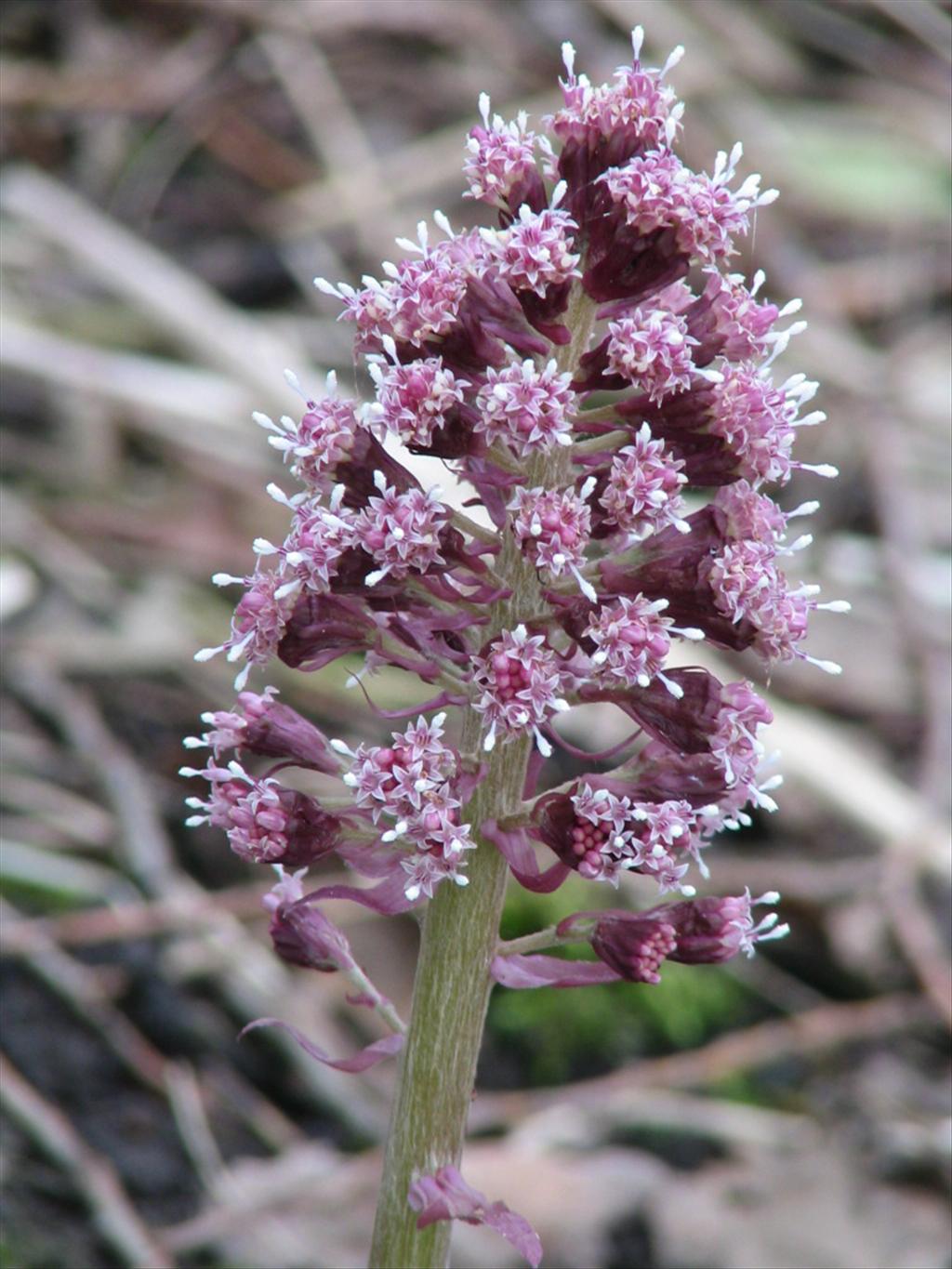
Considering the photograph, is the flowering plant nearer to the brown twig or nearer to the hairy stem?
the hairy stem

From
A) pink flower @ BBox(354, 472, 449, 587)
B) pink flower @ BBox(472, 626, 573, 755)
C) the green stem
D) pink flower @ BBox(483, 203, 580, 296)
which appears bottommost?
the green stem

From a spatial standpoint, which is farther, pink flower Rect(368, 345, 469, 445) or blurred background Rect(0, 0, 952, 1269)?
blurred background Rect(0, 0, 952, 1269)

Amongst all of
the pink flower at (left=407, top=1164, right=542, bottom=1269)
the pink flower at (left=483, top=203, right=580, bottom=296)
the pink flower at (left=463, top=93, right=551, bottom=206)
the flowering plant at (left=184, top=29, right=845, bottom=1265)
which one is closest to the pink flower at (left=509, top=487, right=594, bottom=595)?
the flowering plant at (left=184, top=29, right=845, bottom=1265)

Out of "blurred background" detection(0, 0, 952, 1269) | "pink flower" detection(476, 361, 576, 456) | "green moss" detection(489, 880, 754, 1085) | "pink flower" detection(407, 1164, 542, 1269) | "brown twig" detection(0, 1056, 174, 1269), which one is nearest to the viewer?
"pink flower" detection(476, 361, 576, 456)

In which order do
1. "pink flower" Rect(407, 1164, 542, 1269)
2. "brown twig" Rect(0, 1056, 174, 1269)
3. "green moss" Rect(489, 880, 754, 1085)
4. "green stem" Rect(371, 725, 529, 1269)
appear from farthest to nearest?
"green moss" Rect(489, 880, 754, 1085), "brown twig" Rect(0, 1056, 174, 1269), "green stem" Rect(371, 725, 529, 1269), "pink flower" Rect(407, 1164, 542, 1269)

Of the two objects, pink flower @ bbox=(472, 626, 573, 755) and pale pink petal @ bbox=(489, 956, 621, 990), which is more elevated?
pink flower @ bbox=(472, 626, 573, 755)

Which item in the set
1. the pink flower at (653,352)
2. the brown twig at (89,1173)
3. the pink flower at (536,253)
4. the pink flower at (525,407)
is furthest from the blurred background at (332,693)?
the pink flower at (525,407)

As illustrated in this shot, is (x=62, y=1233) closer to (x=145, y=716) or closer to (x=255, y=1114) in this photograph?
(x=255, y=1114)

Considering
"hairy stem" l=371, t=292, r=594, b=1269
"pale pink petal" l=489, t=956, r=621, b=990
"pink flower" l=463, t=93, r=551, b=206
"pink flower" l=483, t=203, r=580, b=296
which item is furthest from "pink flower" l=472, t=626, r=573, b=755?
"pink flower" l=463, t=93, r=551, b=206
